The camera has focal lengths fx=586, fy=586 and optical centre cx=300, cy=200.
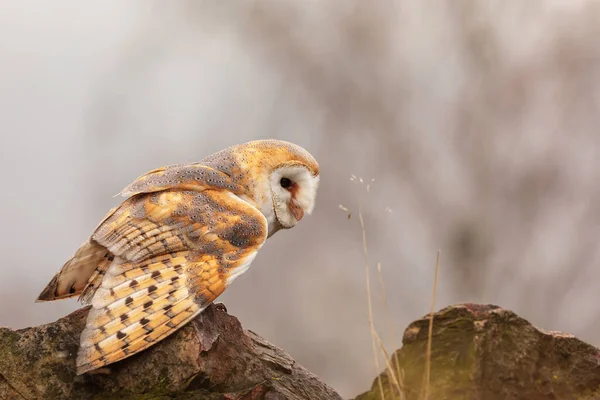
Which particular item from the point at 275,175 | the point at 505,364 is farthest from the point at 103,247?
the point at 505,364

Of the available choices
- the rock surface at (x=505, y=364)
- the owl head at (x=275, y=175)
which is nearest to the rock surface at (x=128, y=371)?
the owl head at (x=275, y=175)

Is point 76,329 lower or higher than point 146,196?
lower

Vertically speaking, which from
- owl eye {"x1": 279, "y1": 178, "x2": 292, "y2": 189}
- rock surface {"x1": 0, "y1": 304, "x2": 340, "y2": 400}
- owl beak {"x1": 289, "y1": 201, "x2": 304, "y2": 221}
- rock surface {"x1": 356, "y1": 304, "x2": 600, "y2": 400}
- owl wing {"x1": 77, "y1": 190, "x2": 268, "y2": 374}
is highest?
owl eye {"x1": 279, "y1": 178, "x2": 292, "y2": 189}

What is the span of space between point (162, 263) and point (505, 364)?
5.58 feet

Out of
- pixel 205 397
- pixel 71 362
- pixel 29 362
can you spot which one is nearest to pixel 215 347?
pixel 205 397

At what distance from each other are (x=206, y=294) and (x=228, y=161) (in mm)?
762

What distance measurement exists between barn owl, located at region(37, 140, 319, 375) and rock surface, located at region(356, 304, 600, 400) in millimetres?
1030

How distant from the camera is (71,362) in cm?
256

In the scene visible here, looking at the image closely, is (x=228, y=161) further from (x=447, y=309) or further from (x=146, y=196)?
(x=447, y=309)

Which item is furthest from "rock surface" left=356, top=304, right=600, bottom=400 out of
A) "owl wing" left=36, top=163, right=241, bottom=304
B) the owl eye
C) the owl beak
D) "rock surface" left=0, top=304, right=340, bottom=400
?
"owl wing" left=36, top=163, right=241, bottom=304

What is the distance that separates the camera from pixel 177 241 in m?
2.67

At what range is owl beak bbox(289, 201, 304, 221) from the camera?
3160 millimetres

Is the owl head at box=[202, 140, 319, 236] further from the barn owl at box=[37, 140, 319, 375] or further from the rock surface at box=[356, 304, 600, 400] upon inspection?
the rock surface at box=[356, 304, 600, 400]

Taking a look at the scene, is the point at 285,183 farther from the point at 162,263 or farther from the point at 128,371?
the point at 128,371
